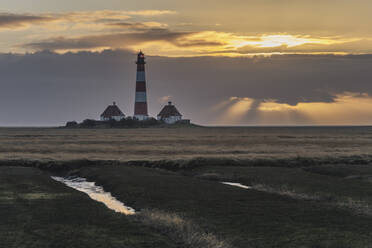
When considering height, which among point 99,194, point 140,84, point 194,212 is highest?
point 140,84

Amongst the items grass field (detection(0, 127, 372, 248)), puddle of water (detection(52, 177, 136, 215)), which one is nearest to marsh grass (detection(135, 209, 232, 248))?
grass field (detection(0, 127, 372, 248))

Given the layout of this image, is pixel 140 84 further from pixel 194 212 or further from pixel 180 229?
pixel 180 229

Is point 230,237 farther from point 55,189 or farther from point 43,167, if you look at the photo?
point 43,167

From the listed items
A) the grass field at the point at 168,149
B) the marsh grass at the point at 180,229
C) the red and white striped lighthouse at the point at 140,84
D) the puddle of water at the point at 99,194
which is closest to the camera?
the marsh grass at the point at 180,229

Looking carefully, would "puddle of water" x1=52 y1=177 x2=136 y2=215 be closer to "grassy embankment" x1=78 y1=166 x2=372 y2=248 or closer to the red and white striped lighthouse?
"grassy embankment" x1=78 y1=166 x2=372 y2=248

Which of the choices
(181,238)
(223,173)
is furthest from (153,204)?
(223,173)

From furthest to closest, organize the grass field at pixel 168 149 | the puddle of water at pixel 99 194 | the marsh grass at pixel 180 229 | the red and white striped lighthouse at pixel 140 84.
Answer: the red and white striped lighthouse at pixel 140 84 → the grass field at pixel 168 149 → the puddle of water at pixel 99 194 → the marsh grass at pixel 180 229

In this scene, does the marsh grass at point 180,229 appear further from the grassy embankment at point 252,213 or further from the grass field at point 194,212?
the grassy embankment at point 252,213

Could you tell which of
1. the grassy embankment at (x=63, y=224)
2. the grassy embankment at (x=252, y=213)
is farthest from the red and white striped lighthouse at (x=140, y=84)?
the grassy embankment at (x=63, y=224)

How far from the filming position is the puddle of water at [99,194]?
85.8 ft

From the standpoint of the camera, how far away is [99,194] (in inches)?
1275

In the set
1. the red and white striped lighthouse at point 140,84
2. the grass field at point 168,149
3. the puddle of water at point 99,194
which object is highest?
the red and white striped lighthouse at point 140,84

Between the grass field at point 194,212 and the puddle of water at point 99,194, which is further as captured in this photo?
the puddle of water at point 99,194

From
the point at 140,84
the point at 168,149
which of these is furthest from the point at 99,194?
the point at 140,84
